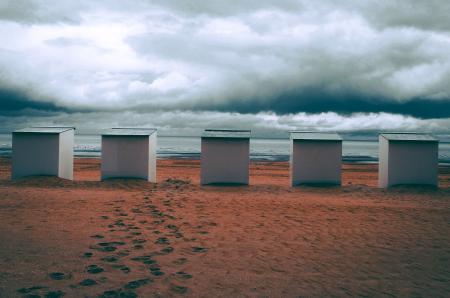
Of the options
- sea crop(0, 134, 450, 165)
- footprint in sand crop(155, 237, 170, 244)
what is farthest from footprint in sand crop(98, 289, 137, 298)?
sea crop(0, 134, 450, 165)

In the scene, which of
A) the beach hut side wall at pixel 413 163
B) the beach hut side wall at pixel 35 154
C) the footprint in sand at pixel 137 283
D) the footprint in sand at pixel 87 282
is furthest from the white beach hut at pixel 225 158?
the footprint in sand at pixel 87 282

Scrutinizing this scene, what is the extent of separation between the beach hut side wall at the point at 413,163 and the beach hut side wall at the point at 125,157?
35.4ft

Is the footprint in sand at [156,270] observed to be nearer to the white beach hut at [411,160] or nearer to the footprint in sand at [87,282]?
the footprint in sand at [87,282]

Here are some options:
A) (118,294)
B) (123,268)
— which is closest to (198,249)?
(123,268)

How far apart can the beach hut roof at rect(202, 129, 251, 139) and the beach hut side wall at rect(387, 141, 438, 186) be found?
6328mm

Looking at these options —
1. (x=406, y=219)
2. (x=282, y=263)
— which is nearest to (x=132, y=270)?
(x=282, y=263)

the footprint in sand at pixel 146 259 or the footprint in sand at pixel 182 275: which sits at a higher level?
the footprint in sand at pixel 146 259

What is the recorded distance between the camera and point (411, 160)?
1482cm

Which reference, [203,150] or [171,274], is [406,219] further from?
[203,150]

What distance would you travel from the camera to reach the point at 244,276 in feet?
18.6

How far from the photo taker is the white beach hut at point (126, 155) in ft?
50.6

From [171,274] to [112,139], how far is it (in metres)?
10.9

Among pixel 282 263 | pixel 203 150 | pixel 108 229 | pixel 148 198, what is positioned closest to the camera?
pixel 282 263

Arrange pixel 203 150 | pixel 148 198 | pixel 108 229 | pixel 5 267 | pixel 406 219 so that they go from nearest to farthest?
pixel 5 267 < pixel 108 229 < pixel 406 219 < pixel 148 198 < pixel 203 150
